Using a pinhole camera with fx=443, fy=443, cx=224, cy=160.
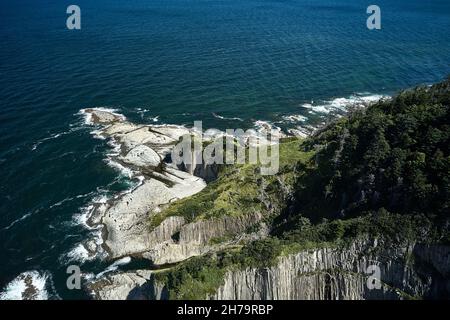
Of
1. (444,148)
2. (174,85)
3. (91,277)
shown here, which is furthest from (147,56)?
(444,148)

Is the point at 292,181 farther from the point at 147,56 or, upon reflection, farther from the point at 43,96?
the point at 147,56

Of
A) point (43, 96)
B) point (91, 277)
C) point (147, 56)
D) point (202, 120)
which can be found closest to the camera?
point (91, 277)

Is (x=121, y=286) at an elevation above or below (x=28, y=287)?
above

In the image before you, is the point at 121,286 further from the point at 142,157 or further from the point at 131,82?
the point at 131,82

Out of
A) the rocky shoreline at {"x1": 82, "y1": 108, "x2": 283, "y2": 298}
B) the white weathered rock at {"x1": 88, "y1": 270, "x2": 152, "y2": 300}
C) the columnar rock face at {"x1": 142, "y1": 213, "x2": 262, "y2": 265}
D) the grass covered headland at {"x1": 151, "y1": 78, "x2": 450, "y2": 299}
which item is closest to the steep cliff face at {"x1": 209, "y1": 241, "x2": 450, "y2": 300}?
the grass covered headland at {"x1": 151, "y1": 78, "x2": 450, "y2": 299}

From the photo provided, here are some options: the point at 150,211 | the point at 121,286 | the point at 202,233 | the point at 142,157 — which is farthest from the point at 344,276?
the point at 142,157

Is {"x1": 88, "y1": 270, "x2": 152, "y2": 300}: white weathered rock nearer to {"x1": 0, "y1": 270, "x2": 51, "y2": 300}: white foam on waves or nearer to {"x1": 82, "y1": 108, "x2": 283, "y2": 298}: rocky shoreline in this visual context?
{"x1": 82, "y1": 108, "x2": 283, "y2": 298}: rocky shoreline
